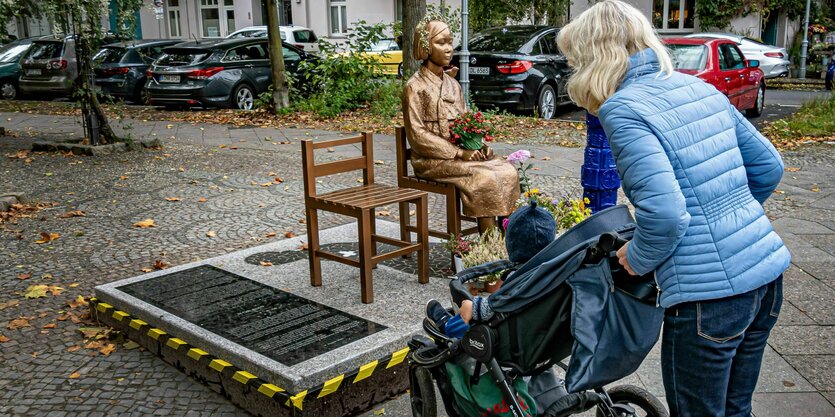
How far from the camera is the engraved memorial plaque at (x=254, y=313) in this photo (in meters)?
4.35

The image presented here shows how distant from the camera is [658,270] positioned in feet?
8.56

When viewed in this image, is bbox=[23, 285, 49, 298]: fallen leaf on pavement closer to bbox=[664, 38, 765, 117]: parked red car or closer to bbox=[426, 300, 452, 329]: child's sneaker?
bbox=[426, 300, 452, 329]: child's sneaker

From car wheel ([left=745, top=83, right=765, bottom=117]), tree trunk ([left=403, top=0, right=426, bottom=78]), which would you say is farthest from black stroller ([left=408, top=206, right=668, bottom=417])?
car wheel ([left=745, top=83, right=765, bottom=117])

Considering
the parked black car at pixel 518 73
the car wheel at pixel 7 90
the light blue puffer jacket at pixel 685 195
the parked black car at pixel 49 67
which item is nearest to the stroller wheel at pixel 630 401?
the light blue puffer jacket at pixel 685 195

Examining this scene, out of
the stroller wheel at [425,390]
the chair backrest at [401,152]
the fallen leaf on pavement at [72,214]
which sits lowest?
the fallen leaf on pavement at [72,214]

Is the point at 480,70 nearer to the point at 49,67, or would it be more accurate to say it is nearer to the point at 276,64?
the point at 276,64

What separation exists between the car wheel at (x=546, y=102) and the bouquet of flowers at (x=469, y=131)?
9.81 m

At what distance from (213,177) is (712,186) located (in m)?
8.38

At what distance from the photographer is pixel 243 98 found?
58.0 feet

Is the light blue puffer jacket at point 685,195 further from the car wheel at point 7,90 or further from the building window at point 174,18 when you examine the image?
the building window at point 174,18

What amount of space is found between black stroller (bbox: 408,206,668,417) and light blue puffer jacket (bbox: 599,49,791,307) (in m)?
0.15

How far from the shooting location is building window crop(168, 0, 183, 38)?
37.1 meters

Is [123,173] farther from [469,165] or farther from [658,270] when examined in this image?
[658,270]

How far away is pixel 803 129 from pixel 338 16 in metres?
22.4
